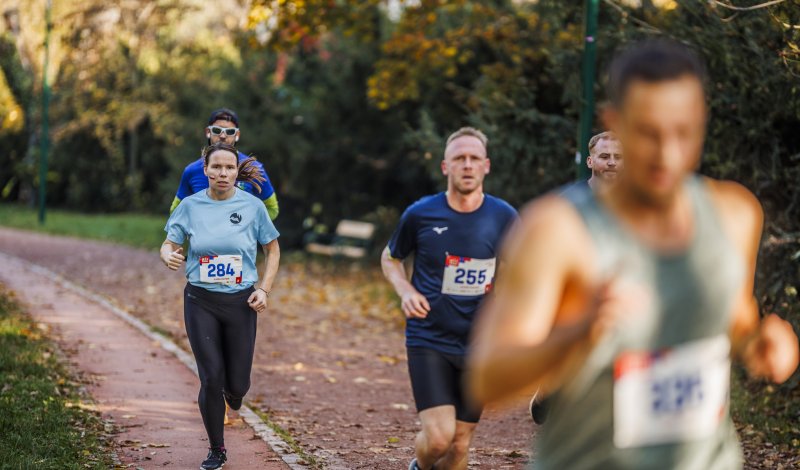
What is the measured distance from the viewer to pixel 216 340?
681 cm

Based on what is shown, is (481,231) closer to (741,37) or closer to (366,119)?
(741,37)

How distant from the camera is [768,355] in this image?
2.53m

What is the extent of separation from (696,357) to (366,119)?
21.6 metres

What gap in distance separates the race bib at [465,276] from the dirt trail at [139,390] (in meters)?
2.43

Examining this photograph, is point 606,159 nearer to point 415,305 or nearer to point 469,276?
point 469,276

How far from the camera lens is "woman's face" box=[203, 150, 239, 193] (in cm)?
679

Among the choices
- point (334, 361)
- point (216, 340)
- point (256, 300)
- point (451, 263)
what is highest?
point (451, 263)

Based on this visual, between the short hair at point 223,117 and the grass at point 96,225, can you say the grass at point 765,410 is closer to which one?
the short hair at point 223,117

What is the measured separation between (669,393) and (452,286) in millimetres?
3097

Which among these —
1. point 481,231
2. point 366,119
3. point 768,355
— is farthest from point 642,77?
point 366,119

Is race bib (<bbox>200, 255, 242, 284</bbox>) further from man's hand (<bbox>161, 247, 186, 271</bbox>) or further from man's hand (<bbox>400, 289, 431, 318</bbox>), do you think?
man's hand (<bbox>400, 289, 431, 318</bbox>)

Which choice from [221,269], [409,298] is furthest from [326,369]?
[409,298]

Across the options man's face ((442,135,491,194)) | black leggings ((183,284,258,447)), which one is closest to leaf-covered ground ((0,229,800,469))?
black leggings ((183,284,258,447))

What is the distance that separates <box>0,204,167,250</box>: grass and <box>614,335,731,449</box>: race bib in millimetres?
26221
